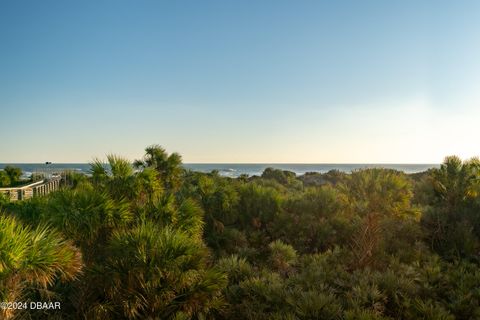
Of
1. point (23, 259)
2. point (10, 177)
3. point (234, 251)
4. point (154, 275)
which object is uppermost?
point (23, 259)

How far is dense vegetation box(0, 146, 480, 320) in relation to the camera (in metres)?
8.14

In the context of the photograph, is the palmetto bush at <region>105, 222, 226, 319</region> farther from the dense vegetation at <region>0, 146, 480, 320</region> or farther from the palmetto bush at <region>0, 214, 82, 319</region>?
the palmetto bush at <region>0, 214, 82, 319</region>

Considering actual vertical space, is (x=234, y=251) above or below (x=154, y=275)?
below

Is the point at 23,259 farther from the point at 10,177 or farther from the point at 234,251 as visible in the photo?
the point at 10,177

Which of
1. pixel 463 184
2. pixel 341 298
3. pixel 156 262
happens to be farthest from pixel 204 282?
pixel 463 184

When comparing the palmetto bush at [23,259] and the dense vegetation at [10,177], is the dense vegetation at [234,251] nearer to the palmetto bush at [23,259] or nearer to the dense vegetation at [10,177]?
the palmetto bush at [23,259]

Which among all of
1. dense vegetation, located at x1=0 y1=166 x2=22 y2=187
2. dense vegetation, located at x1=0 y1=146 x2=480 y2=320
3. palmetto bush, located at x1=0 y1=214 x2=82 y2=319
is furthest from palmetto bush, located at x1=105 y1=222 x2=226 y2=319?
dense vegetation, located at x1=0 y1=166 x2=22 y2=187

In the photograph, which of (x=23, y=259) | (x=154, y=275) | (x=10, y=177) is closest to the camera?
(x=23, y=259)

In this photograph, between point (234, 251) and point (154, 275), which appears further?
point (234, 251)

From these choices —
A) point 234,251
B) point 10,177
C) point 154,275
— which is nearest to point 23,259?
point 154,275

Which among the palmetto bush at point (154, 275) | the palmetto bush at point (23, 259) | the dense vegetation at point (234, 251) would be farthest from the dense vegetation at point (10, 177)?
the palmetto bush at point (23, 259)

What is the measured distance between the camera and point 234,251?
16.0 metres

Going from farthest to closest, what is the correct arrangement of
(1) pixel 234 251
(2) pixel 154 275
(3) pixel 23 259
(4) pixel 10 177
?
(4) pixel 10 177 < (1) pixel 234 251 < (2) pixel 154 275 < (3) pixel 23 259

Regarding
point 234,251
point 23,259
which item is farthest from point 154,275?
point 234,251
